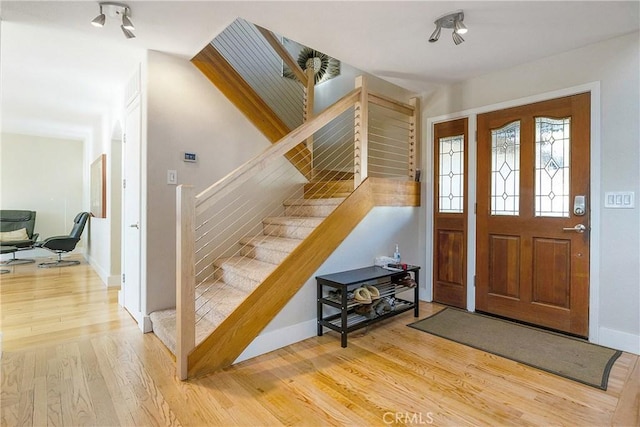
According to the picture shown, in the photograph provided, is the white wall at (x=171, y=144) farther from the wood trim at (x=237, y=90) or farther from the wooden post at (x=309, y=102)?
the wooden post at (x=309, y=102)

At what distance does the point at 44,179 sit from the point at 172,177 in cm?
560

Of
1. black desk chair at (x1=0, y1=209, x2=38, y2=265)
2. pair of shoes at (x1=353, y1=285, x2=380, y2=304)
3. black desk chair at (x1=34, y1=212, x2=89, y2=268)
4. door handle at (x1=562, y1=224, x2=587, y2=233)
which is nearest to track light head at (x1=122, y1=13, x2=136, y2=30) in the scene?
pair of shoes at (x1=353, y1=285, x2=380, y2=304)

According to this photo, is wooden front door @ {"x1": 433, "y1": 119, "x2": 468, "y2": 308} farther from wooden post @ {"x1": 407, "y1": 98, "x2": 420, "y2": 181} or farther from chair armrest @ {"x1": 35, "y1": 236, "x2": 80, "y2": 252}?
chair armrest @ {"x1": 35, "y1": 236, "x2": 80, "y2": 252}

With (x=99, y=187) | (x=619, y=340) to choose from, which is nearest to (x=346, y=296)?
(x=619, y=340)

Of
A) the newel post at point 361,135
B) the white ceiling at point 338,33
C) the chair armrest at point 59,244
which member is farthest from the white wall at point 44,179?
the newel post at point 361,135

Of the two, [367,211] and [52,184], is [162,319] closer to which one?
[367,211]

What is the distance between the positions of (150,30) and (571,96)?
11.2 ft

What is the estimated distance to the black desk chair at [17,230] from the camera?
565 centimetres

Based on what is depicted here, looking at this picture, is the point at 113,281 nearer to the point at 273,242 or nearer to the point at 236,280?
Result: the point at 236,280

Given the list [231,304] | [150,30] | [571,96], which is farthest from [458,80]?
[231,304]

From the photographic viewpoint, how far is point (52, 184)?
6.73 m

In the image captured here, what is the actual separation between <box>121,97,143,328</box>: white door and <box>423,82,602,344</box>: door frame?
2983mm

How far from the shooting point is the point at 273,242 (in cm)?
308

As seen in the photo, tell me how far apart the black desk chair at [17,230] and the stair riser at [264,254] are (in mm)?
4867
